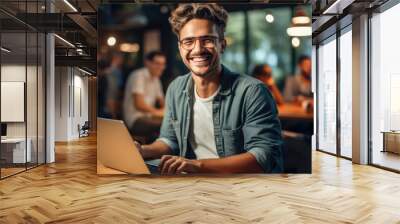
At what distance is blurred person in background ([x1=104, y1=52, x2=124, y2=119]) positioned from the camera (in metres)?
6.48

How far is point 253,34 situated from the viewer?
6438 mm

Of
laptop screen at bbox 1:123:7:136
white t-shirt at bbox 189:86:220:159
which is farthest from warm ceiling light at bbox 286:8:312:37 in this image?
laptop screen at bbox 1:123:7:136

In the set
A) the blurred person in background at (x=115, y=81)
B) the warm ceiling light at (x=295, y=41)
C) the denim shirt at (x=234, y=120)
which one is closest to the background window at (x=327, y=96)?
the warm ceiling light at (x=295, y=41)

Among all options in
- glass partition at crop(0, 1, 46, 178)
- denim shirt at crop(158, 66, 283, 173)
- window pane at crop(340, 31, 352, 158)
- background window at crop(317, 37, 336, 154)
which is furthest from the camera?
background window at crop(317, 37, 336, 154)

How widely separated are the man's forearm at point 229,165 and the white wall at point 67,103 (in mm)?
11289

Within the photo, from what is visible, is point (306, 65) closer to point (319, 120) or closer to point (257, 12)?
point (257, 12)

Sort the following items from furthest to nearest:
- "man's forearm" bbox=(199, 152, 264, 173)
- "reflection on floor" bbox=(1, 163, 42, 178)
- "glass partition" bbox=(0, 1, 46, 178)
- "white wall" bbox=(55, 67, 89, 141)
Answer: "white wall" bbox=(55, 67, 89, 141) < "reflection on floor" bbox=(1, 163, 42, 178) < "glass partition" bbox=(0, 1, 46, 178) < "man's forearm" bbox=(199, 152, 264, 173)

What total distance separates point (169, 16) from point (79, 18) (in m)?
2.87

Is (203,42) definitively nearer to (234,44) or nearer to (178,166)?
(234,44)

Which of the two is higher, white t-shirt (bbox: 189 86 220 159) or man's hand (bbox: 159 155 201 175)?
white t-shirt (bbox: 189 86 220 159)

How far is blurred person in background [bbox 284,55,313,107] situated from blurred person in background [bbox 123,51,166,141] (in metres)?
1.99

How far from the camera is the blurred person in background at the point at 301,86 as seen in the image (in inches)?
251

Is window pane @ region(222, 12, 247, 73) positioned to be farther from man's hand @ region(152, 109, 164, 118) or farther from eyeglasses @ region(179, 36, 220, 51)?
man's hand @ region(152, 109, 164, 118)

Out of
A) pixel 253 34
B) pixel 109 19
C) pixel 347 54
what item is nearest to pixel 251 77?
pixel 253 34
